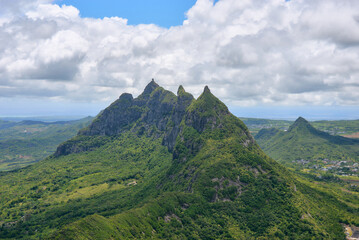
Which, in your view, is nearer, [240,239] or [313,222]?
[240,239]

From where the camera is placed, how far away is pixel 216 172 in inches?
6531

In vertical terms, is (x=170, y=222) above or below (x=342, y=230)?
above

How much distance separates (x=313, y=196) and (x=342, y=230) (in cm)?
4135

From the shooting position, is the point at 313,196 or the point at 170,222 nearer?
the point at 170,222

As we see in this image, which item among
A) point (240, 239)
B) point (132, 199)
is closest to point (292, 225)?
point (240, 239)

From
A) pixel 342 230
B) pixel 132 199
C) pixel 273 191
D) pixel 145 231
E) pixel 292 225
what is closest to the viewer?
pixel 145 231

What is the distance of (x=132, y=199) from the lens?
7864 inches

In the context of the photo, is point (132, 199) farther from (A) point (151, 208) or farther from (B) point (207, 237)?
(B) point (207, 237)

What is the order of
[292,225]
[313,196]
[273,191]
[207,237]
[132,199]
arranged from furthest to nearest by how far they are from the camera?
[132,199] < [313,196] < [273,191] < [292,225] < [207,237]

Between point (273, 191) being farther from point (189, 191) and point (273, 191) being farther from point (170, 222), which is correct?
point (170, 222)

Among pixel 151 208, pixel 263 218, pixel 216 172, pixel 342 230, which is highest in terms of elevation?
pixel 216 172

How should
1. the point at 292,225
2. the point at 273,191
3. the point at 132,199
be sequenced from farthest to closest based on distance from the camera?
the point at 132,199 < the point at 273,191 < the point at 292,225

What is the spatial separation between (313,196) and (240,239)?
3754 inches

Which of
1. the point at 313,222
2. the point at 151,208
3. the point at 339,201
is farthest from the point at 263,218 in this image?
the point at 339,201
